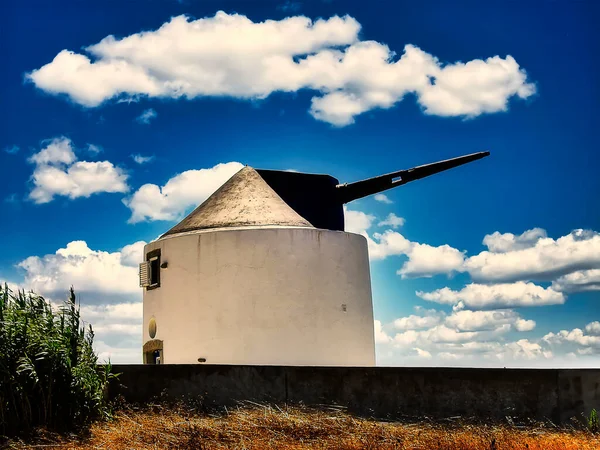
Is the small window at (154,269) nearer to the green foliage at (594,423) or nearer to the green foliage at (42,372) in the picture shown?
the green foliage at (42,372)

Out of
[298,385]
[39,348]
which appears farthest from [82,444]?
[298,385]

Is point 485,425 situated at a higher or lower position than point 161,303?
lower

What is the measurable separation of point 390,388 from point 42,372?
5977mm

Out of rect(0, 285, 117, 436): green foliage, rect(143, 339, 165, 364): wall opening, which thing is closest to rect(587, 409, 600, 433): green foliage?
rect(0, 285, 117, 436): green foliage

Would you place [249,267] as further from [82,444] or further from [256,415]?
[82,444]

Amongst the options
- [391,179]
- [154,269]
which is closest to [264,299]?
[154,269]

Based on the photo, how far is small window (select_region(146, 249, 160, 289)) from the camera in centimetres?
2180

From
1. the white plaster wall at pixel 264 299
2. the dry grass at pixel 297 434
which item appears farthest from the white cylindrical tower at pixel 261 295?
the dry grass at pixel 297 434

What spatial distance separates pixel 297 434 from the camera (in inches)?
476

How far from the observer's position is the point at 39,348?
12719mm

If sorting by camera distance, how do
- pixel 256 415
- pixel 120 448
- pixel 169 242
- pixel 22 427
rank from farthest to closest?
1. pixel 169 242
2. pixel 256 415
3. pixel 22 427
4. pixel 120 448

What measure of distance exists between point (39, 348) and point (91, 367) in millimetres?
1267

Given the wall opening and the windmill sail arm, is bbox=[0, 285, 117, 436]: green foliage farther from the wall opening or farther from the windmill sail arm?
the windmill sail arm

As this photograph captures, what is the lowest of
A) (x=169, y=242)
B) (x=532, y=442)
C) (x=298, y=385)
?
(x=532, y=442)
